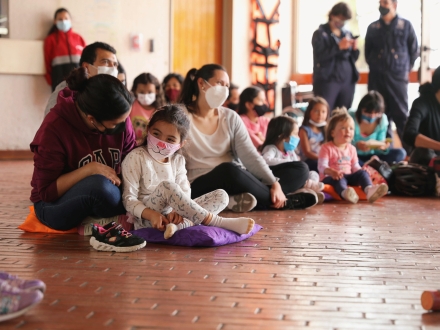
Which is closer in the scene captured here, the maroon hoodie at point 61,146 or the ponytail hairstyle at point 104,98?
the ponytail hairstyle at point 104,98

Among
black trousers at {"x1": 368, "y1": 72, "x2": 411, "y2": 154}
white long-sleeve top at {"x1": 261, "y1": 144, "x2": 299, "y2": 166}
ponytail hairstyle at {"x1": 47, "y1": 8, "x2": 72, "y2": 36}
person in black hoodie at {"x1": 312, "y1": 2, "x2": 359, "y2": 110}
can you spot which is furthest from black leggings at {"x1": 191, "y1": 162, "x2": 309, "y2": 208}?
ponytail hairstyle at {"x1": 47, "y1": 8, "x2": 72, "y2": 36}

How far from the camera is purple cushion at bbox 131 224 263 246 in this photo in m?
2.72

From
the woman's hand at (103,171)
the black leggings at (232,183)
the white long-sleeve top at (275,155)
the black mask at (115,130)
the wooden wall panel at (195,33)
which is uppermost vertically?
the wooden wall panel at (195,33)

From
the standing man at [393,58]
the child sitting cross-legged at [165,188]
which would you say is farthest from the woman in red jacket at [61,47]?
the child sitting cross-legged at [165,188]

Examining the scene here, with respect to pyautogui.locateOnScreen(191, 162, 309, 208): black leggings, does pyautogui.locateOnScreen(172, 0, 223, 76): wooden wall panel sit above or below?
above

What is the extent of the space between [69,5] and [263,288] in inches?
245

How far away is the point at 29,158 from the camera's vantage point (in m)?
7.79

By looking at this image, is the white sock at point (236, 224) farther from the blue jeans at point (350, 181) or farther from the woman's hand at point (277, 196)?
the blue jeans at point (350, 181)

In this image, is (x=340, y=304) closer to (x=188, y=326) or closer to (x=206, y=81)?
(x=188, y=326)

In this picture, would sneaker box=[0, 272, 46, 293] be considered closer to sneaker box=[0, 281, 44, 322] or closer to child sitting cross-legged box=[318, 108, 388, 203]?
sneaker box=[0, 281, 44, 322]

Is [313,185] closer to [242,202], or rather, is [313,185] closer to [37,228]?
[242,202]

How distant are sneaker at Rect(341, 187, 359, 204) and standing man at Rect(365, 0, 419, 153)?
230 centimetres

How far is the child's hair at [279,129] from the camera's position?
441cm

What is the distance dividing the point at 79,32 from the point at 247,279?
6.02m
